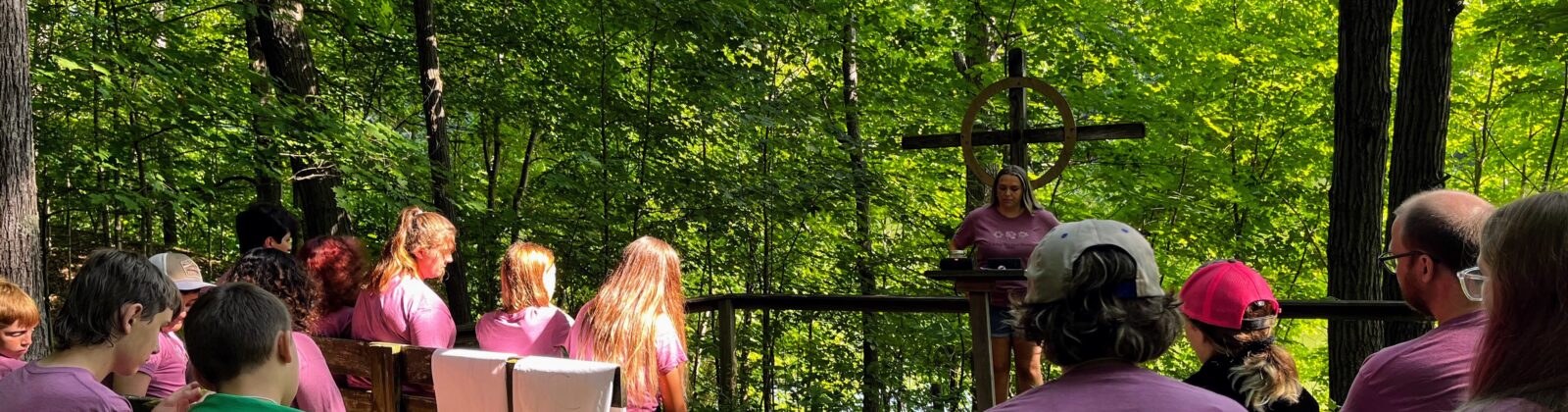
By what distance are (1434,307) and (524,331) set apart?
2.80m

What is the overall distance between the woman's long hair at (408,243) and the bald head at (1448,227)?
313 cm

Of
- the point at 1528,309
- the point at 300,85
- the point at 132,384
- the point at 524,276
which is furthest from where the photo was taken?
the point at 300,85

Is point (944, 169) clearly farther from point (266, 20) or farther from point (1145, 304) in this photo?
point (1145, 304)

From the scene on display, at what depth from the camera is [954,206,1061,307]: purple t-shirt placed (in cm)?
547

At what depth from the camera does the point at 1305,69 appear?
11555mm

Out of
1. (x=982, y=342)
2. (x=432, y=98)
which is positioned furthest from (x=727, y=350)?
(x=432, y=98)

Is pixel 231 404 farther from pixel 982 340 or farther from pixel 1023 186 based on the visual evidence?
pixel 1023 186

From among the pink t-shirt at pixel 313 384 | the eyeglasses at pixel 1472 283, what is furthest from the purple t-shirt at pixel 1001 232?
the eyeglasses at pixel 1472 283

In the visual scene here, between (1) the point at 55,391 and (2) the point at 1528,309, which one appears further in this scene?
(1) the point at 55,391

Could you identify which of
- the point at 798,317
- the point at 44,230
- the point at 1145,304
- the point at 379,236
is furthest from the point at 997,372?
the point at 44,230

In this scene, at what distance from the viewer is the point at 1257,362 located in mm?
2344

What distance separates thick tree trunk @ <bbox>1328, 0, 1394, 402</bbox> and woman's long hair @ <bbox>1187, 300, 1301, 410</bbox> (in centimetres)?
443

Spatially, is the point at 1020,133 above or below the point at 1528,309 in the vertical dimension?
above

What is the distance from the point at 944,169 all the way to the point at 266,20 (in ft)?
22.7
